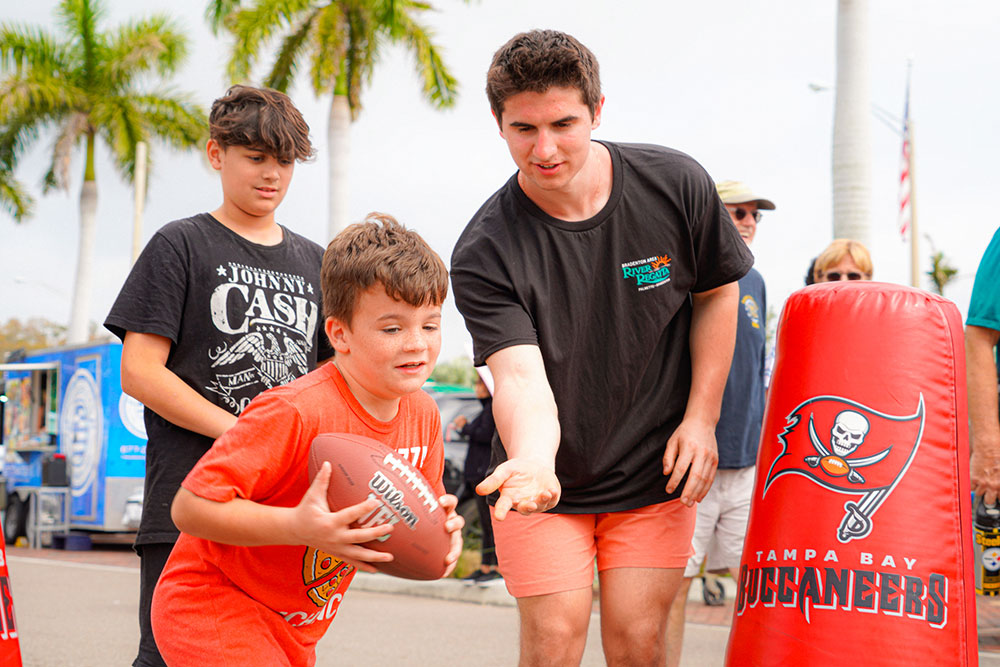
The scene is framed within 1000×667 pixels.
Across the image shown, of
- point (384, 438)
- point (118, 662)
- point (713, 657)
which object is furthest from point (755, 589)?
point (118, 662)

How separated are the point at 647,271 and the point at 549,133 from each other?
21.7 inches

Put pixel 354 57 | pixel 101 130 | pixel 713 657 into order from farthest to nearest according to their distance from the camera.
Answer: pixel 101 130
pixel 354 57
pixel 713 657

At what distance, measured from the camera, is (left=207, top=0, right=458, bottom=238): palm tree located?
19469mm

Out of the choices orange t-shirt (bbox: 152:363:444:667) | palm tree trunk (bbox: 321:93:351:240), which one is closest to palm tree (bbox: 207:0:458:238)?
palm tree trunk (bbox: 321:93:351:240)

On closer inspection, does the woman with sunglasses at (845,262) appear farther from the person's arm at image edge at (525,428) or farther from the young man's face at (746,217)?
the person's arm at image edge at (525,428)

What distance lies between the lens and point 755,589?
11.0ft

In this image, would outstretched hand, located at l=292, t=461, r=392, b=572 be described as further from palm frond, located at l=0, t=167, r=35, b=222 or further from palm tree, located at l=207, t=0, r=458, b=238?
palm frond, located at l=0, t=167, r=35, b=222

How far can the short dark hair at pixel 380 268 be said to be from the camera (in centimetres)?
262

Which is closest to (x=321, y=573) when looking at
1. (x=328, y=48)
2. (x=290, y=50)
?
(x=328, y=48)

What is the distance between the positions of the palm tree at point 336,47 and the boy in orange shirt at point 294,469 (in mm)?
16838

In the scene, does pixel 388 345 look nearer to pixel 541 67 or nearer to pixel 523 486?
pixel 523 486

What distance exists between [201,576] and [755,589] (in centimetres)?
169

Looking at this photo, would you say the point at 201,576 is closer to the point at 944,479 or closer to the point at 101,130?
the point at 944,479

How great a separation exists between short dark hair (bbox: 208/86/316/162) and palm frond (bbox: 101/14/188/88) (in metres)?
25.3
